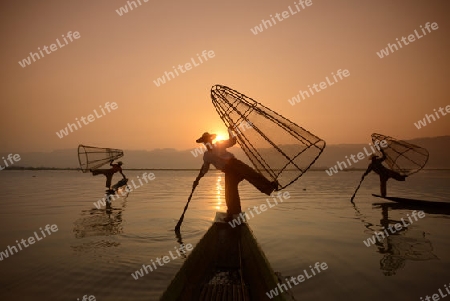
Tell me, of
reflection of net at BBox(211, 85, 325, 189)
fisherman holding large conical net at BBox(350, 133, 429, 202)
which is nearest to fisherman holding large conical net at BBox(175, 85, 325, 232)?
reflection of net at BBox(211, 85, 325, 189)

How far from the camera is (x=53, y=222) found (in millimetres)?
12578

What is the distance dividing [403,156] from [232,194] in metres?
17.0

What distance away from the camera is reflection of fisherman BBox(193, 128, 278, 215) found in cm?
727

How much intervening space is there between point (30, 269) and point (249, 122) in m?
7.13

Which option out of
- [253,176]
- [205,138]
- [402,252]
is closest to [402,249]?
[402,252]

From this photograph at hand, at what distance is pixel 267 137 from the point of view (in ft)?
26.1

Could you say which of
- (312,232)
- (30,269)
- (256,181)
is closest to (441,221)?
(312,232)

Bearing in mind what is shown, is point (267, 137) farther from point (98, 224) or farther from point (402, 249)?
point (98, 224)

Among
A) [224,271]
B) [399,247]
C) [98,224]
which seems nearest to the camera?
[224,271]

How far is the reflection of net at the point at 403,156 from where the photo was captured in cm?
1786

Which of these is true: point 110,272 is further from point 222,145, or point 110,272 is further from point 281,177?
point 281,177

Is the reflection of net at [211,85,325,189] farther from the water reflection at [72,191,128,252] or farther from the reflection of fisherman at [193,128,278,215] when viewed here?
the water reflection at [72,191,128,252]

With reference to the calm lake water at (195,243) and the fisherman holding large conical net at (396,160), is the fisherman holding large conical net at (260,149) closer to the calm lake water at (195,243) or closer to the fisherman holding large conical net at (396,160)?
the calm lake water at (195,243)

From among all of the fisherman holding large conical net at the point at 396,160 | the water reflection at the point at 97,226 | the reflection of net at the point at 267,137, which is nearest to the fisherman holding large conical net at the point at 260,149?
the reflection of net at the point at 267,137
